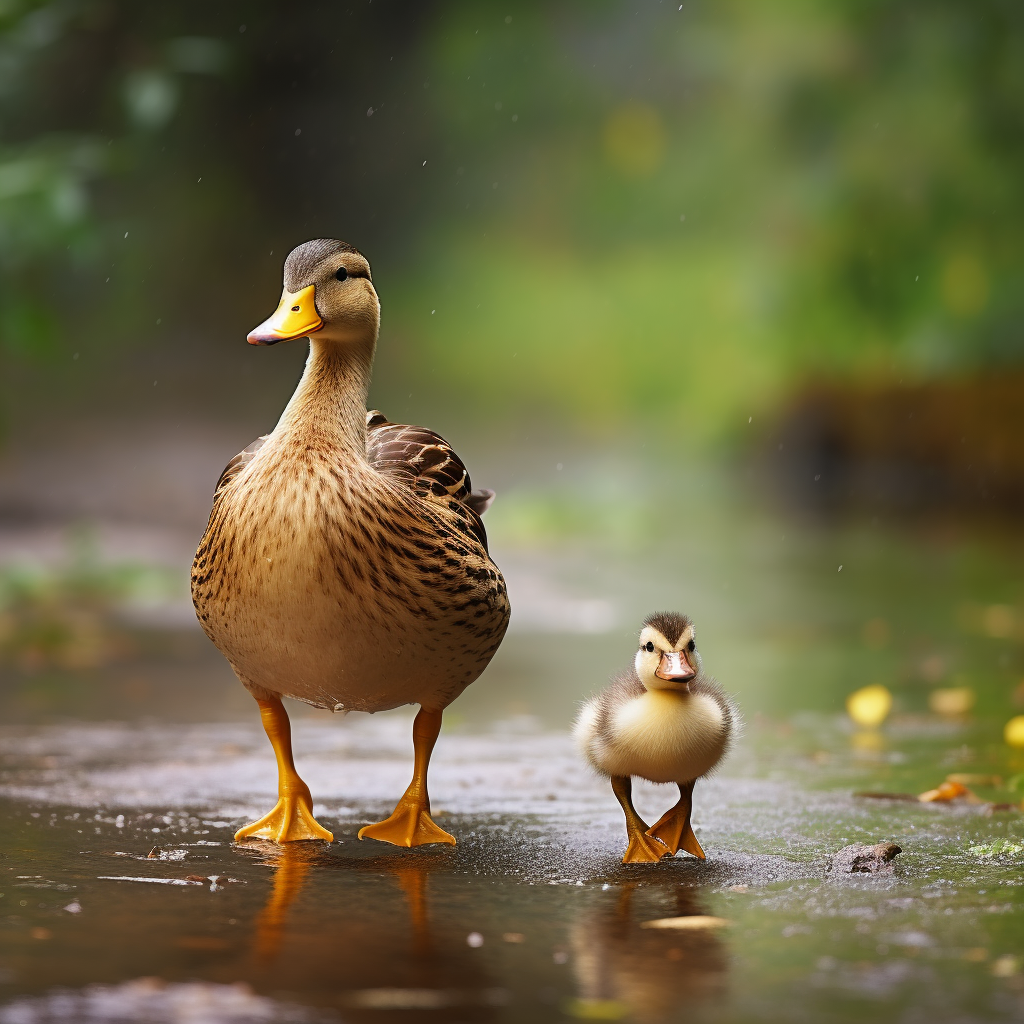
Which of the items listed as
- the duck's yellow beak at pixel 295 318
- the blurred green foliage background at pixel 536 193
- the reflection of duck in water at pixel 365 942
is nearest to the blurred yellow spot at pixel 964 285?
the blurred green foliage background at pixel 536 193

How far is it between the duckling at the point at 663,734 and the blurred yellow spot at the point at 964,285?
1675cm

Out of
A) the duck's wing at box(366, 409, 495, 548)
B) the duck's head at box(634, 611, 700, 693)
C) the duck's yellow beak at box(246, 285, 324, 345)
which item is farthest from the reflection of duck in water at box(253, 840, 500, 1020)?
the duck's yellow beak at box(246, 285, 324, 345)

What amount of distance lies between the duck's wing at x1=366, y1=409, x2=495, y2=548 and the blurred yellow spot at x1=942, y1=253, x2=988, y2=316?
1633 centimetres

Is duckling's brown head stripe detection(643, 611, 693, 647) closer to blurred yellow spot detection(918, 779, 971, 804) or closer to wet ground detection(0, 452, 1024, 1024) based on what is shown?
wet ground detection(0, 452, 1024, 1024)

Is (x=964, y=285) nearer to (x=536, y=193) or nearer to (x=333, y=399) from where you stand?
(x=536, y=193)

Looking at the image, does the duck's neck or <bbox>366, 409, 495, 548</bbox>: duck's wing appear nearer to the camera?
the duck's neck

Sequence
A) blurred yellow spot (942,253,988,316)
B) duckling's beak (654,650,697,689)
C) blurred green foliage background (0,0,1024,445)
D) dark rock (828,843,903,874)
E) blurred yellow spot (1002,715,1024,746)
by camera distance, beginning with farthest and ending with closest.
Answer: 1. blurred yellow spot (942,253,988,316)
2. blurred green foliage background (0,0,1024,445)
3. blurred yellow spot (1002,715,1024,746)
4. duckling's beak (654,650,697,689)
5. dark rock (828,843,903,874)

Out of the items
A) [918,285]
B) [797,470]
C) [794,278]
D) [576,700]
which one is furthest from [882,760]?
[797,470]

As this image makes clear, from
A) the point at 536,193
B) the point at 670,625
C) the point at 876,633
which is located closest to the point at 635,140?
the point at 536,193

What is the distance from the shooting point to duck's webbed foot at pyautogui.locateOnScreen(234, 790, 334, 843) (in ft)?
14.0

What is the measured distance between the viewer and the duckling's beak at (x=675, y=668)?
3936mm

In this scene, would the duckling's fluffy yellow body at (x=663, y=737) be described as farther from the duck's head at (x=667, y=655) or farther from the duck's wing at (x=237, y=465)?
the duck's wing at (x=237, y=465)

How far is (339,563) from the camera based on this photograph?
13.0 ft

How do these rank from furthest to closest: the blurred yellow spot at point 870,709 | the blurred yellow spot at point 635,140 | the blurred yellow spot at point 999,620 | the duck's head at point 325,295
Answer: the blurred yellow spot at point 635,140 → the blurred yellow spot at point 999,620 → the blurred yellow spot at point 870,709 → the duck's head at point 325,295
